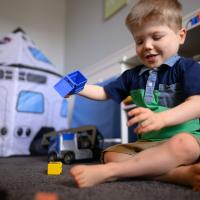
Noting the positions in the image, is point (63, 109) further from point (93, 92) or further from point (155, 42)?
point (155, 42)

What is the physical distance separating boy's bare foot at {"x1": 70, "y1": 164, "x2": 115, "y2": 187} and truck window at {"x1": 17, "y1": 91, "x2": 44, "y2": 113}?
1.04 metres

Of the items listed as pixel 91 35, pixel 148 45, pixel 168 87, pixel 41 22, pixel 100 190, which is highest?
pixel 41 22

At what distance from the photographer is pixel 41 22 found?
7.22 ft

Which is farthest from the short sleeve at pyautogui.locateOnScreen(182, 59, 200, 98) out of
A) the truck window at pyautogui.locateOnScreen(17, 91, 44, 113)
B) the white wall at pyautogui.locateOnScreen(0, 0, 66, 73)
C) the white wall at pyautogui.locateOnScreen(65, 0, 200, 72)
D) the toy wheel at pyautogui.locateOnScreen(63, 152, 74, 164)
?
the white wall at pyautogui.locateOnScreen(0, 0, 66, 73)

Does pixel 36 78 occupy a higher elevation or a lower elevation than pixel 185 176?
higher

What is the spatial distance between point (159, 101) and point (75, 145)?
1.64ft

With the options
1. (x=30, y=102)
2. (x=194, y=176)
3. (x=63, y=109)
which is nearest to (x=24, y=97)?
(x=30, y=102)

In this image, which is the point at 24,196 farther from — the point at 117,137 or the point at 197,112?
the point at 117,137

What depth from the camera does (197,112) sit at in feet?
2.09

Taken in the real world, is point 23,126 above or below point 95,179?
above

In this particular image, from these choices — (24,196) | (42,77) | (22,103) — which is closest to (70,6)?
(42,77)

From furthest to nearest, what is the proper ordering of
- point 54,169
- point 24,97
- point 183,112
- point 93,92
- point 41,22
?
point 41,22 < point 24,97 < point 93,92 < point 54,169 < point 183,112

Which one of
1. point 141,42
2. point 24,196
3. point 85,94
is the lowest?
point 24,196

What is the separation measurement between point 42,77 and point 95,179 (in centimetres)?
115
